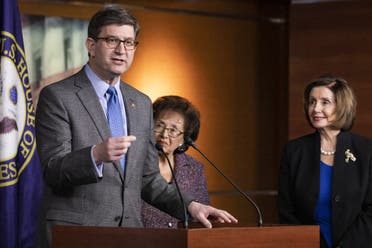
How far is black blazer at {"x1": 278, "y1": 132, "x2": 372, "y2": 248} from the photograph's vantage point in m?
4.89

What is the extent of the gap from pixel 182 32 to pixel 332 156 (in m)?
2.54

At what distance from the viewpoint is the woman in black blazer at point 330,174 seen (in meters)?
4.90

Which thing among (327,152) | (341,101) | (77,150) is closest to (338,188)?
(327,152)

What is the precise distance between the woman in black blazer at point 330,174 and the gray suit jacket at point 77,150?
5.09 feet

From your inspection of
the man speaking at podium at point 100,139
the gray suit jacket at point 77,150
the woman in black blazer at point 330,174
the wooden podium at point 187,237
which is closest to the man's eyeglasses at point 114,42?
the man speaking at podium at point 100,139

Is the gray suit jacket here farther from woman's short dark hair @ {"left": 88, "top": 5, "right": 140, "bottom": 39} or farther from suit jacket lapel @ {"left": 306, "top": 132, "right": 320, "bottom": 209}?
suit jacket lapel @ {"left": 306, "top": 132, "right": 320, "bottom": 209}

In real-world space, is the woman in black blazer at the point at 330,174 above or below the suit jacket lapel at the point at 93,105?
below

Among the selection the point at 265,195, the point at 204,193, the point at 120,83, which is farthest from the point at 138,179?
the point at 265,195

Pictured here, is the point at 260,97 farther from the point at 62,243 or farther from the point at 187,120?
the point at 62,243

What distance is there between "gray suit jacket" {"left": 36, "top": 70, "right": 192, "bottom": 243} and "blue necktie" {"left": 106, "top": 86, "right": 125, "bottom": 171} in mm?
34

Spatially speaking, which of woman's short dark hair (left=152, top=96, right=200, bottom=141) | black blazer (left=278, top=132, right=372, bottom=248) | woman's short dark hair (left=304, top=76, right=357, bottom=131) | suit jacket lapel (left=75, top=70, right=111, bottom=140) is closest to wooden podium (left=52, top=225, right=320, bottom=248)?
suit jacket lapel (left=75, top=70, right=111, bottom=140)

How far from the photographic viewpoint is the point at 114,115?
3576mm

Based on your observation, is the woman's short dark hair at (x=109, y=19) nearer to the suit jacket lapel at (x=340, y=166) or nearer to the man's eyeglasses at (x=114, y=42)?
the man's eyeglasses at (x=114, y=42)

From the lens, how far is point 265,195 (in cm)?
757
